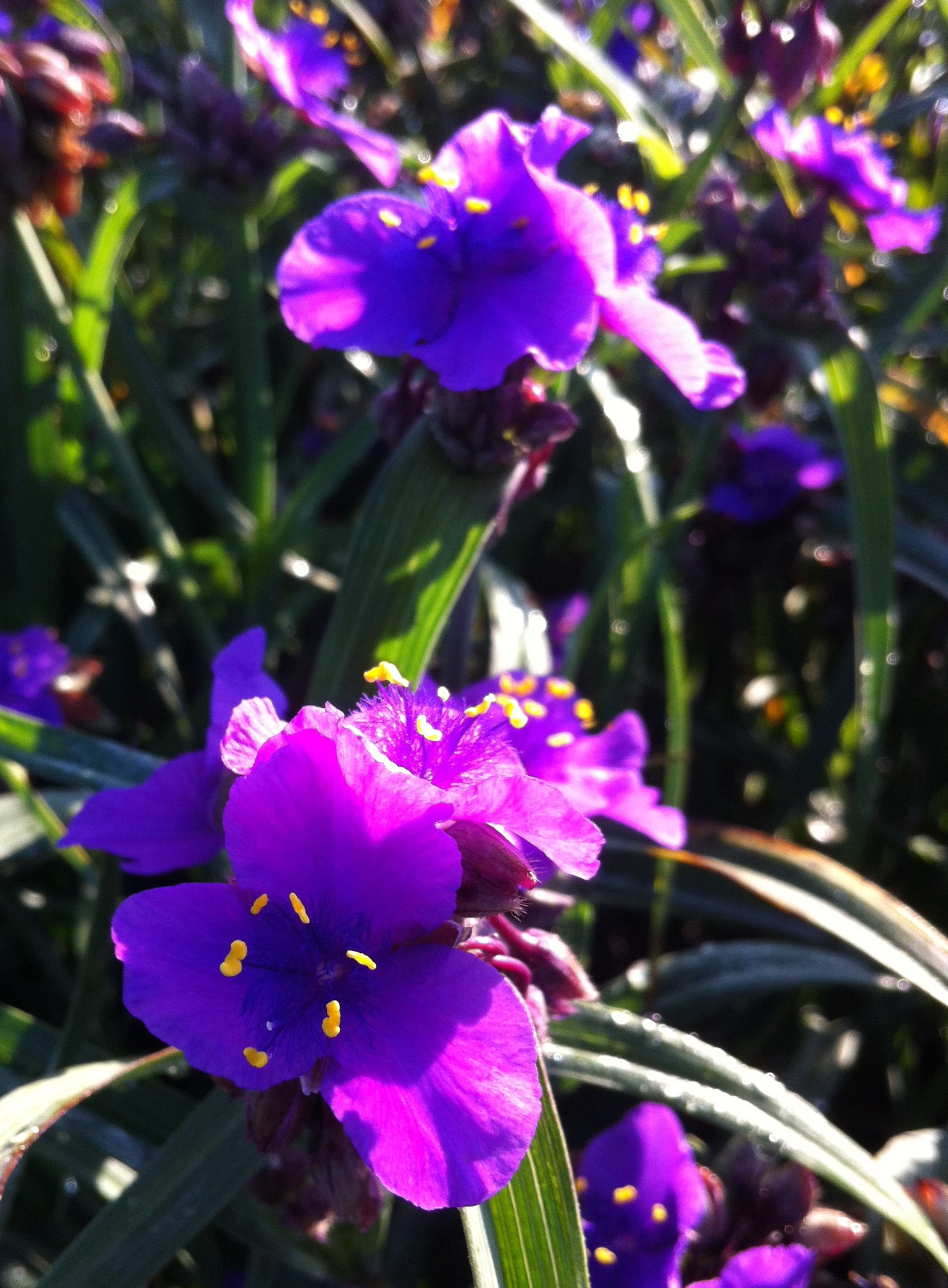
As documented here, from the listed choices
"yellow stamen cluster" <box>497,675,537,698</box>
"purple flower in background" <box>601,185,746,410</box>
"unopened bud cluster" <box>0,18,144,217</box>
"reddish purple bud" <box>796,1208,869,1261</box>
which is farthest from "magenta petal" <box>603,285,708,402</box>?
"unopened bud cluster" <box>0,18,144,217</box>

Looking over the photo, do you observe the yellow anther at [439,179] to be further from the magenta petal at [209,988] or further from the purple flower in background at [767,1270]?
the purple flower in background at [767,1270]

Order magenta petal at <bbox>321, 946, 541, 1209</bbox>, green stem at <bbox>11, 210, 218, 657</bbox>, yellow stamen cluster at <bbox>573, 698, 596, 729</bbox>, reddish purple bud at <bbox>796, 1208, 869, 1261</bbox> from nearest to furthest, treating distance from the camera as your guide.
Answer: magenta petal at <bbox>321, 946, 541, 1209</bbox> < reddish purple bud at <bbox>796, 1208, 869, 1261</bbox> < yellow stamen cluster at <bbox>573, 698, 596, 729</bbox> < green stem at <bbox>11, 210, 218, 657</bbox>

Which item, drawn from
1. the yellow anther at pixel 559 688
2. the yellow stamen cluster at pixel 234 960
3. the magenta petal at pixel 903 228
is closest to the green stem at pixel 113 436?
the yellow anther at pixel 559 688

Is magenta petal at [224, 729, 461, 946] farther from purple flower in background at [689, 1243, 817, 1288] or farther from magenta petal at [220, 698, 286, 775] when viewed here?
purple flower in background at [689, 1243, 817, 1288]

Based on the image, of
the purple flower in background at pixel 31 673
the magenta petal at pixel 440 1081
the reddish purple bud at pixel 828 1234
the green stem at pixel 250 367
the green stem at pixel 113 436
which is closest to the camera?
the magenta petal at pixel 440 1081

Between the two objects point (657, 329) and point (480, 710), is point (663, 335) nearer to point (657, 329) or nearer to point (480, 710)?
point (657, 329)

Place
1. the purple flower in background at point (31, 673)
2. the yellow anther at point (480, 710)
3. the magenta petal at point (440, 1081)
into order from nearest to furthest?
the magenta petal at point (440, 1081), the yellow anther at point (480, 710), the purple flower in background at point (31, 673)
